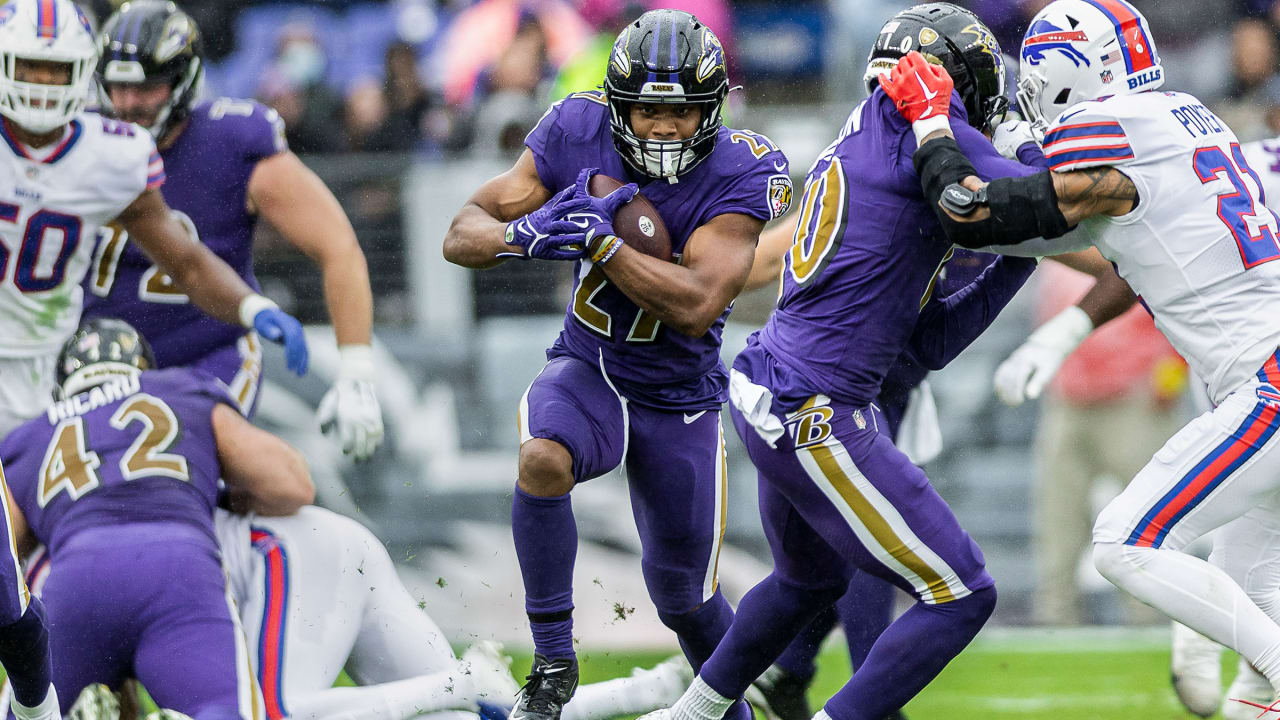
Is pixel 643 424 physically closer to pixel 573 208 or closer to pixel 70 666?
pixel 573 208

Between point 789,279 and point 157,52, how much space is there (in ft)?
9.12

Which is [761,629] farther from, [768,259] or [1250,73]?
[1250,73]

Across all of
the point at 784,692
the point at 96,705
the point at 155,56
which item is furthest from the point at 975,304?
the point at 155,56

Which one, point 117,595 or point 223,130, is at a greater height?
point 223,130

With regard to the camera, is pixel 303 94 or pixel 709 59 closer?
pixel 709 59

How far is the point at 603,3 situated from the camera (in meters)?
9.01

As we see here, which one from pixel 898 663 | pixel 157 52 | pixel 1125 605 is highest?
pixel 157 52

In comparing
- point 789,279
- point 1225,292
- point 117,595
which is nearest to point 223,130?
point 117,595

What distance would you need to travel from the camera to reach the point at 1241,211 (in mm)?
3908

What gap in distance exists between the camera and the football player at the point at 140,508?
164 inches

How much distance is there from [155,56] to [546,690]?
2.88 meters

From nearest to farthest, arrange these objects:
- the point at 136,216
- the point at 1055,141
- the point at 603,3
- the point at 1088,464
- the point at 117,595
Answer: the point at 1055,141 → the point at 117,595 → the point at 136,216 → the point at 1088,464 → the point at 603,3

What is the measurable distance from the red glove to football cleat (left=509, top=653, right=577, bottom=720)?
171cm

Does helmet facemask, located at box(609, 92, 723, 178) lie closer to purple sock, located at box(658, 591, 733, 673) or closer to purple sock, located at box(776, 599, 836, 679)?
purple sock, located at box(658, 591, 733, 673)
